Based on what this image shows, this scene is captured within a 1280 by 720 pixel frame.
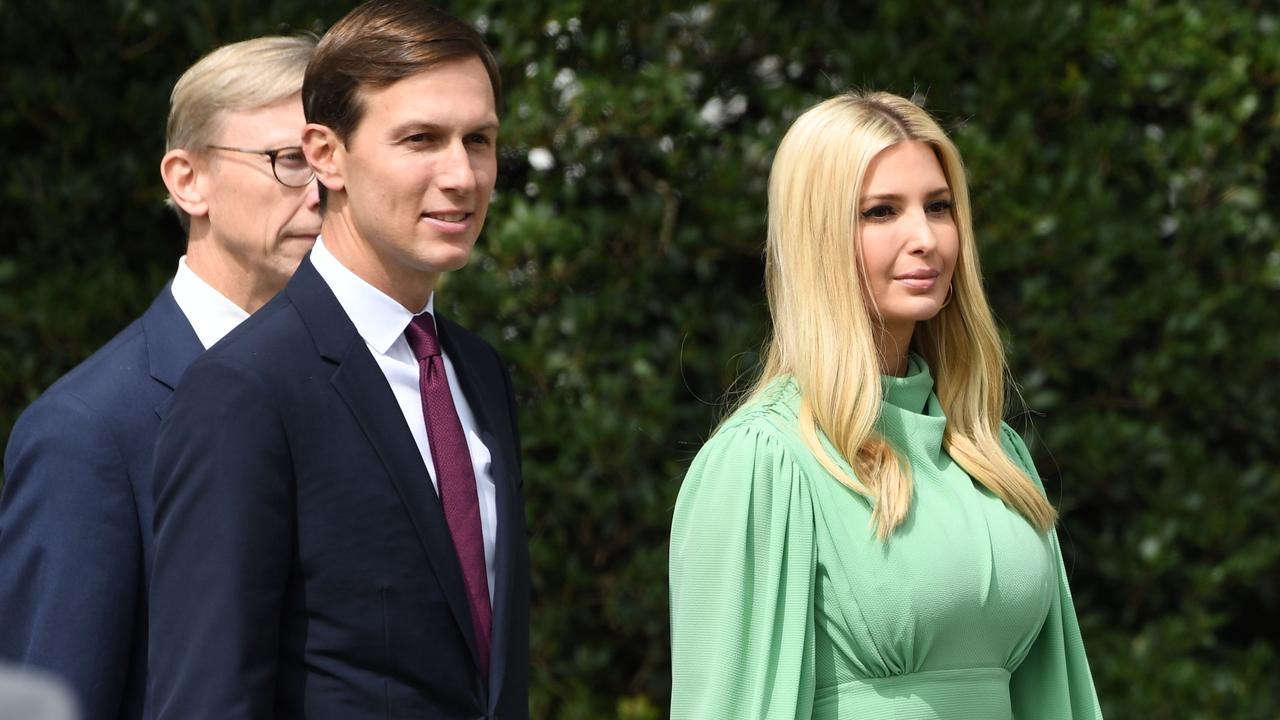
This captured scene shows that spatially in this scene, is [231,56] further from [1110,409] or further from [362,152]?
[1110,409]

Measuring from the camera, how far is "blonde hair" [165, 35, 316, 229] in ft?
9.40

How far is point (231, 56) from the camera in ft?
9.46

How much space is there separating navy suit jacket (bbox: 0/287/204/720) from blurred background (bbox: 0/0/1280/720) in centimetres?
192

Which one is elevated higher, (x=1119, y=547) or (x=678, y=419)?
(x=678, y=419)

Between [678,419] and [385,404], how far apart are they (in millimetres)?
2314

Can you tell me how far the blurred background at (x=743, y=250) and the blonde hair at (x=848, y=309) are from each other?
57.9 inches

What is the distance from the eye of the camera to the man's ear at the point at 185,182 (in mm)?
2898

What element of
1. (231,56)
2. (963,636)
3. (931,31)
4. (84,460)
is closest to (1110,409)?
(931,31)

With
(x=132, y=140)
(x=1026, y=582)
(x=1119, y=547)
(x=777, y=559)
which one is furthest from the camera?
(x=1119, y=547)

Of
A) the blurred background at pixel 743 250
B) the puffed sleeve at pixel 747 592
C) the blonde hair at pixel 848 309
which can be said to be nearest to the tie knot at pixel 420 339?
the puffed sleeve at pixel 747 592

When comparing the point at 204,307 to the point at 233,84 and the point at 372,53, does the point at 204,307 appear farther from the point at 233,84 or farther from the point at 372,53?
the point at 372,53

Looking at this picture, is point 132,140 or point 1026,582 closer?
point 1026,582

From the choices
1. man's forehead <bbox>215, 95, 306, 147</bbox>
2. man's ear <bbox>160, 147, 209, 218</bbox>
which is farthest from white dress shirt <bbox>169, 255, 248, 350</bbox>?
man's forehead <bbox>215, 95, 306, 147</bbox>

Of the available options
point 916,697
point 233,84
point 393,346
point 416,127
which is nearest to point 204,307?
point 233,84
